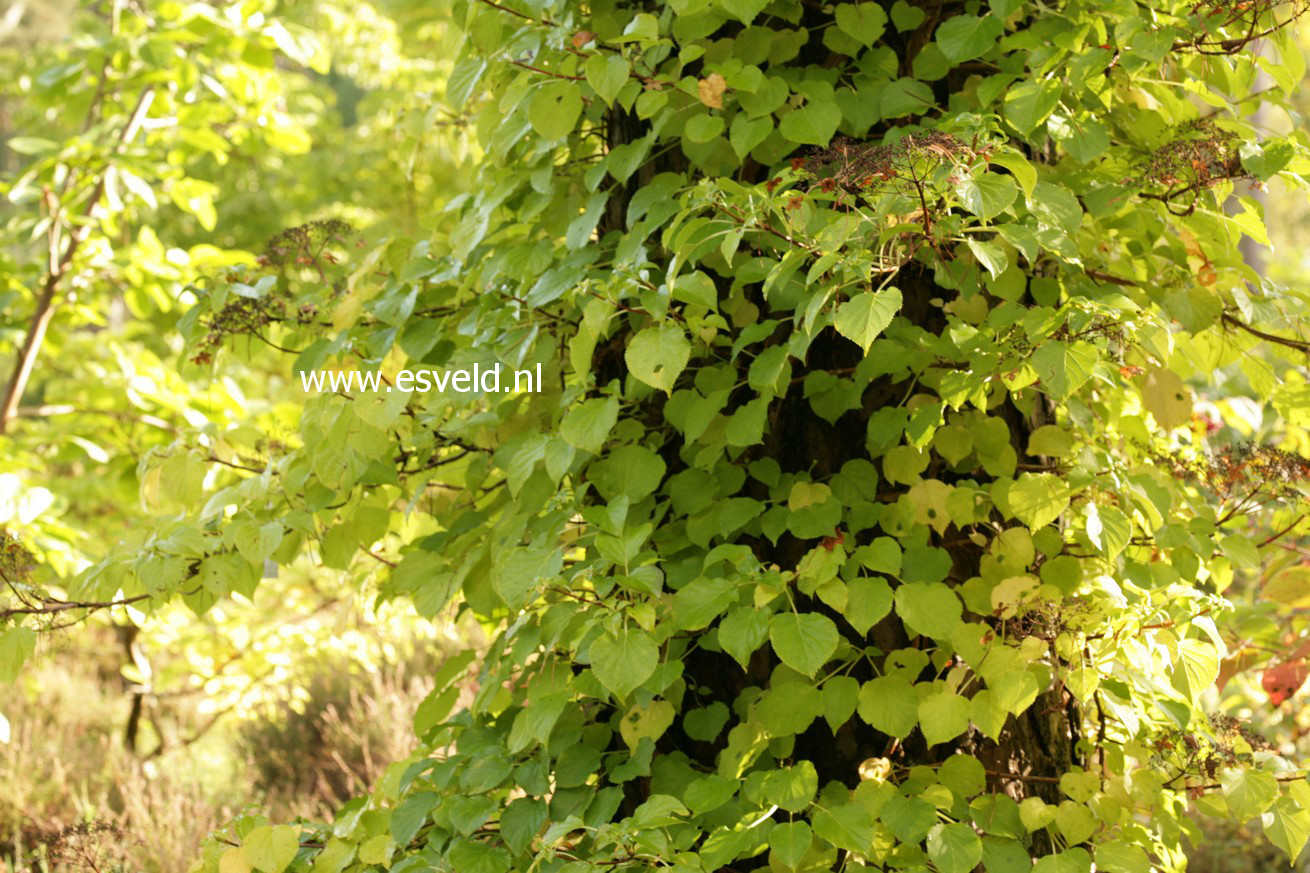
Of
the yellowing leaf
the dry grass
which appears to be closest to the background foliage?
the yellowing leaf

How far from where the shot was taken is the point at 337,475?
1554 mm

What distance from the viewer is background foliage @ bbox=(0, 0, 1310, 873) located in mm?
→ 1281

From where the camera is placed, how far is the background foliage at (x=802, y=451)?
50.4 inches

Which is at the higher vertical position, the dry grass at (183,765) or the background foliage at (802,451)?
the background foliage at (802,451)

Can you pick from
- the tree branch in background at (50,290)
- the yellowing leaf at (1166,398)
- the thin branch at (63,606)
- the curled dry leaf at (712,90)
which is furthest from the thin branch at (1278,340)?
the tree branch in background at (50,290)

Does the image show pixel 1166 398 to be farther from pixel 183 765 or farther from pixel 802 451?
pixel 183 765

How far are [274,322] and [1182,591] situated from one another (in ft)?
4.97

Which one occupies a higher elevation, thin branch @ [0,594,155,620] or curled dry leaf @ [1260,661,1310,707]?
thin branch @ [0,594,155,620]

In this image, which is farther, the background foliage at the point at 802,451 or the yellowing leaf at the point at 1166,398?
the yellowing leaf at the point at 1166,398

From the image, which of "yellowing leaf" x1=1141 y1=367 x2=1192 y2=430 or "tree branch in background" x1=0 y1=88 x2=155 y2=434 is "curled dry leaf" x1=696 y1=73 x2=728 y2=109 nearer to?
"yellowing leaf" x1=1141 y1=367 x2=1192 y2=430

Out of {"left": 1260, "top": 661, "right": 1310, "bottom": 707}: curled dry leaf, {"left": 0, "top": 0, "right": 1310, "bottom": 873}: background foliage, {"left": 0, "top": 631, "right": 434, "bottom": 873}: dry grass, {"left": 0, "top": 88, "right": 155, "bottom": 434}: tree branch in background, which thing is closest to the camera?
{"left": 0, "top": 0, "right": 1310, "bottom": 873}: background foliage

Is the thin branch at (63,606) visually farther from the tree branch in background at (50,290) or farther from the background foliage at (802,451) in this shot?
the tree branch in background at (50,290)

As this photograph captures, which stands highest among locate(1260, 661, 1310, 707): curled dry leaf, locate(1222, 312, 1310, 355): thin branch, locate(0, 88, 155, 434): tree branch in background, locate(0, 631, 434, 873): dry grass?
locate(0, 88, 155, 434): tree branch in background

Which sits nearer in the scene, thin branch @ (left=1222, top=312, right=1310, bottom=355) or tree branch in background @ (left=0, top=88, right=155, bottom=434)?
thin branch @ (left=1222, top=312, right=1310, bottom=355)
